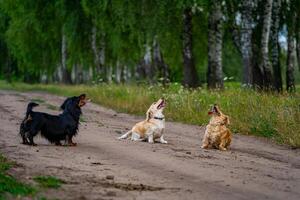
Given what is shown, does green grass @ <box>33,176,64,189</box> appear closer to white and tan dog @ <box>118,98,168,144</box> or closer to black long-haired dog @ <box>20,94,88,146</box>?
black long-haired dog @ <box>20,94,88,146</box>

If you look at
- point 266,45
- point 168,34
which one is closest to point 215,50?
point 266,45

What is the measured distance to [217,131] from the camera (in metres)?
14.0

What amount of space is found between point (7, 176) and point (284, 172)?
15.6 feet

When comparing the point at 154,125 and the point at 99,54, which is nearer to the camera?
the point at 154,125

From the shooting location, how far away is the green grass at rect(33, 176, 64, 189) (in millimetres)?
9211

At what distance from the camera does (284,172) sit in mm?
11648

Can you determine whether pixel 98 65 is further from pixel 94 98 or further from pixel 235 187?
pixel 235 187

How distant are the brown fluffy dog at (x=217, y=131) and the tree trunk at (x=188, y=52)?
1706 centimetres

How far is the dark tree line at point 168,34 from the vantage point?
28750 mm

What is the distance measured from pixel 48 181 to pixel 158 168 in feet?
7.78

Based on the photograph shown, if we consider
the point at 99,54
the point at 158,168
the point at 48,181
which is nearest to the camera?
the point at 48,181

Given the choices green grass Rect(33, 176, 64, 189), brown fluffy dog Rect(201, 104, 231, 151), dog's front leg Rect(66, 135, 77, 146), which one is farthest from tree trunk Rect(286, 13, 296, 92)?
green grass Rect(33, 176, 64, 189)

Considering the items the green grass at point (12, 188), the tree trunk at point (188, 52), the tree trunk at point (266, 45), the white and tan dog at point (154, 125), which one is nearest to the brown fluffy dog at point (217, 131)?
the white and tan dog at point (154, 125)

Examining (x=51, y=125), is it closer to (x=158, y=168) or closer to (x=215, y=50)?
(x=158, y=168)
